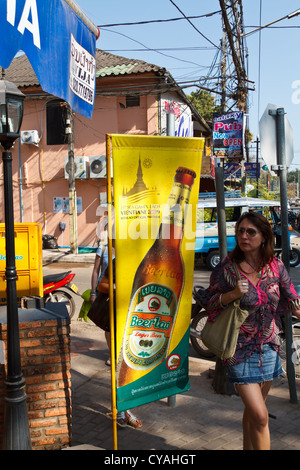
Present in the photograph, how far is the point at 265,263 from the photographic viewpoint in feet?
9.80

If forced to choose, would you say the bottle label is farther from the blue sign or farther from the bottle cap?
the blue sign

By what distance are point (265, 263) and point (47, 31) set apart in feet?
6.70

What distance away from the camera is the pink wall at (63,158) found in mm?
17391

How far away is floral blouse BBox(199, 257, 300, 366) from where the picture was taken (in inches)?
114

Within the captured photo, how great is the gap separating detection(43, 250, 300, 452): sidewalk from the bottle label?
66 cm

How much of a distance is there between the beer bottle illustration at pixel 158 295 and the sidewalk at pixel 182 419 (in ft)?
2.13

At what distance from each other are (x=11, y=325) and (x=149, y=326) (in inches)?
39.8

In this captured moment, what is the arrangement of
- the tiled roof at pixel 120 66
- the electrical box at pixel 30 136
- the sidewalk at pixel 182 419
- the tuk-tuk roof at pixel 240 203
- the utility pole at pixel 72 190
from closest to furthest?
the sidewalk at pixel 182 419
the tuk-tuk roof at pixel 240 203
the utility pole at pixel 72 190
the tiled roof at pixel 120 66
the electrical box at pixel 30 136

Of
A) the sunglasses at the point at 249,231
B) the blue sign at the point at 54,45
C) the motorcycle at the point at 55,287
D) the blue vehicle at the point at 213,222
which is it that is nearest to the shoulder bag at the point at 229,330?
the sunglasses at the point at 249,231

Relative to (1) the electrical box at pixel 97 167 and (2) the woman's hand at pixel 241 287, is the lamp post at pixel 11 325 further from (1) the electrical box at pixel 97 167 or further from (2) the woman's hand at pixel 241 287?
(1) the electrical box at pixel 97 167

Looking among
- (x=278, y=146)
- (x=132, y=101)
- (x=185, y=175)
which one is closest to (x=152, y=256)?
(x=185, y=175)

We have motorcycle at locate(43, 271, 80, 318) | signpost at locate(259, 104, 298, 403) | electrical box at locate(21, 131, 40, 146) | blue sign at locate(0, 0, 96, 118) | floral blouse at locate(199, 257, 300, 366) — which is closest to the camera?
blue sign at locate(0, 0, 96, 118)

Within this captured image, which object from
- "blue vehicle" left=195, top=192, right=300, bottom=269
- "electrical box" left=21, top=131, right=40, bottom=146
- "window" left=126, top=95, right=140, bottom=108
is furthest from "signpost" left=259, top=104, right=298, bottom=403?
"electrical box" left=21, top=131, right=40, bottom=146

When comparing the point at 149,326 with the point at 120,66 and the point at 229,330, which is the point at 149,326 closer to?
the point at 229,330
